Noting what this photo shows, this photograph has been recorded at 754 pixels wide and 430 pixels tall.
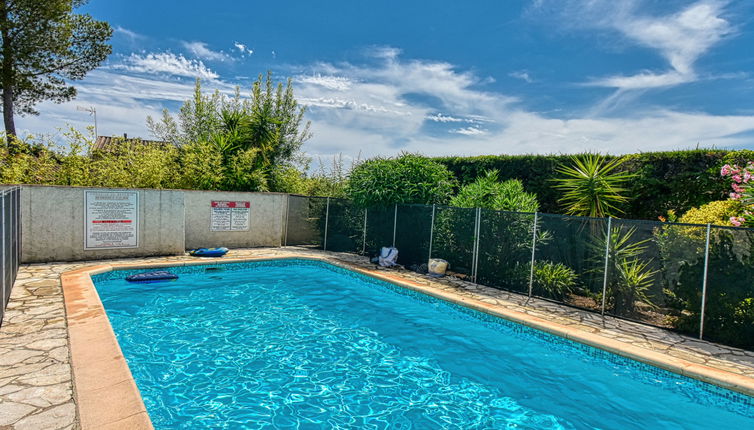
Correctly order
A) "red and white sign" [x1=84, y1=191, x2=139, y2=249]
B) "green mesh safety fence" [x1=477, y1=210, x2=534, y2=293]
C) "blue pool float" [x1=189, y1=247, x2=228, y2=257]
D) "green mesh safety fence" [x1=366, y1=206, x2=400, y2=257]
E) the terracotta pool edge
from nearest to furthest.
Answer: the terracotta pool edge < "green mesh safety fence" [x1=477, y1=210, x2=534, y2=293] < "red and white sign" [x1=84, y1=191, x2=139, y2=249] < "blue pool float" [x1=189, y1=247, x2=228, y2=257] < "green mesh safety fence" [x1=366, y1=206, x2=400, y2=257]

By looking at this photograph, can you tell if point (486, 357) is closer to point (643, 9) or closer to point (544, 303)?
point (544, 303)

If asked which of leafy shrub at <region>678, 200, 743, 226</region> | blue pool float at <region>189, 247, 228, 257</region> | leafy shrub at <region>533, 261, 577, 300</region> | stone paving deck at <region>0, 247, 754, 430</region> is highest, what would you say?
leafy shrub at <region>678, 200, 743, 226</region>

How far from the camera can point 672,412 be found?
422 cm

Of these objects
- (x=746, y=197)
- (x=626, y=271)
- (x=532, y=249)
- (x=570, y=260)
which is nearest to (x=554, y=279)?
(x=570, y=260)

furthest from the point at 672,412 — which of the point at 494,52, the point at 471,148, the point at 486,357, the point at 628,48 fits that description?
the point at 494,52

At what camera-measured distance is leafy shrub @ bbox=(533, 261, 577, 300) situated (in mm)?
7262

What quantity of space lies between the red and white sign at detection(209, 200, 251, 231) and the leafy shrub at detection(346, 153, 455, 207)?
3.59 m

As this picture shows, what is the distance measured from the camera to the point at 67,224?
902 cm

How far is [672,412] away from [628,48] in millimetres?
9723

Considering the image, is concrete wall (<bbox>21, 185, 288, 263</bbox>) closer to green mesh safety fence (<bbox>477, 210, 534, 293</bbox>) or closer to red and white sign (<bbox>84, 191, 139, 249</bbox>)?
red and white sign (<bbox>84, 191, 139, 249</bbox>)

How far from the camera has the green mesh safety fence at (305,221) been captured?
12.9 meters

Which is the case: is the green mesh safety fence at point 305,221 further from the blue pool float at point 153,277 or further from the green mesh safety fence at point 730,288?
the green mesh safety fence at point 730,288

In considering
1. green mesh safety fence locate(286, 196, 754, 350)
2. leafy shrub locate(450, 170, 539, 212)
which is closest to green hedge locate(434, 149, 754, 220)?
leafy shrub locate(450, 170, 539, 212)

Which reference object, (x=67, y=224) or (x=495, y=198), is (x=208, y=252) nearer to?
(x=67, y=224)
